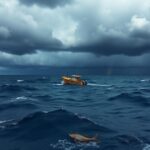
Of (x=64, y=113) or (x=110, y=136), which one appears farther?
(x=64, y=113)

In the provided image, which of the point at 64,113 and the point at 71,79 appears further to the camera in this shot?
the point at 71,79

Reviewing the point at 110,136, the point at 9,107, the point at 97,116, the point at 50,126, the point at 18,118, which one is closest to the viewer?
the point at 110,136

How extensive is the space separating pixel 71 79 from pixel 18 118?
7858cm

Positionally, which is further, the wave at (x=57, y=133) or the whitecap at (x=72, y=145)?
the wave at (x=57, y=133)

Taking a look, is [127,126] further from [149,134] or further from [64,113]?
[64,113]

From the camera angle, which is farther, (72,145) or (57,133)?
(57,133)

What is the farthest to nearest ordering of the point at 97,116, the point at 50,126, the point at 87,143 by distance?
the point at 97,116
the point at 50,126
the point at 87,143

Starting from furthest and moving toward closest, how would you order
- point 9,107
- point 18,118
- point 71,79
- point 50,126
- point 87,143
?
1. point 71,79
2. point 9,107
3. point 18,118
4. point 50,126
5. point 87,143

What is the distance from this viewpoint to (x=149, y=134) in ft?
88.6

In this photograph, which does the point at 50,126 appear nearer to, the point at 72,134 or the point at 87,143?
the point at 72,134

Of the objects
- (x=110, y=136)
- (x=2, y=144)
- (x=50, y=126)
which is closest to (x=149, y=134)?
(x=110, y=136)

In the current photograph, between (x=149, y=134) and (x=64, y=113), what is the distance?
11.6m

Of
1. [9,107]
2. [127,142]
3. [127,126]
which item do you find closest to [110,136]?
[127,142]

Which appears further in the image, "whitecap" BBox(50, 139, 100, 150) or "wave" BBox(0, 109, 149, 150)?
"wave" BBox(0, 109, 149, 150)
